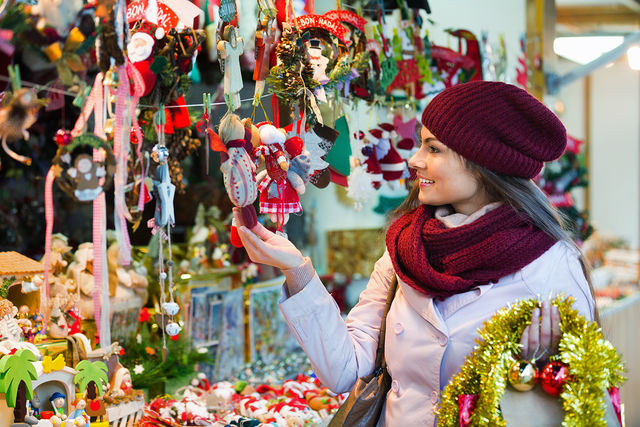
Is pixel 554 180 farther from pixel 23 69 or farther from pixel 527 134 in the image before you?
pixel 23 69

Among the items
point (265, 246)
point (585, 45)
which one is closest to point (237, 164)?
point (265, 246)

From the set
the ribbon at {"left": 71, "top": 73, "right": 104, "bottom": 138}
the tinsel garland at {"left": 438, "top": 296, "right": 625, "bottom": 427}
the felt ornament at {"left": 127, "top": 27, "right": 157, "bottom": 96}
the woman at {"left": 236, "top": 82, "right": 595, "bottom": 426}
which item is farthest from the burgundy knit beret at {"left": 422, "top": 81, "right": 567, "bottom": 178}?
the ribbon at {"left": 71, "top": 73, "right": 104, "bottom": 138}

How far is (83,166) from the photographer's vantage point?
1.36m

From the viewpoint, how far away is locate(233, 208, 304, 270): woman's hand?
4.48 ft

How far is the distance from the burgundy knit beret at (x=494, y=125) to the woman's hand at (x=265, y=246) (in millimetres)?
468

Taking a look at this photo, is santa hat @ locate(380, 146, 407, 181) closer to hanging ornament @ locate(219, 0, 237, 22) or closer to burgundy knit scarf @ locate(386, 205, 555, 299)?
burgundy knit scarf @ locate(386, 205, 555, 299)

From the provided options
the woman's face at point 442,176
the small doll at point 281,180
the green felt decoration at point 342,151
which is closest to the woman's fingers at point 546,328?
the woman's face at point 442,176

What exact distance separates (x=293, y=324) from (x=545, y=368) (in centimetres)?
55

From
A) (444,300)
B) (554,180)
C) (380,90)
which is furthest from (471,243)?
(554,180)

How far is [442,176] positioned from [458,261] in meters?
0.21

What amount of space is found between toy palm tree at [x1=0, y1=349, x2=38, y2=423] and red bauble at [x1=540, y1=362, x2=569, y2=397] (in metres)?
0.94

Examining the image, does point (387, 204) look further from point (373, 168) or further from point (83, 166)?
point (83, 166)

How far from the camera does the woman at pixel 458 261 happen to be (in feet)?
4.97

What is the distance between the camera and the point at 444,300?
1.58 metres
